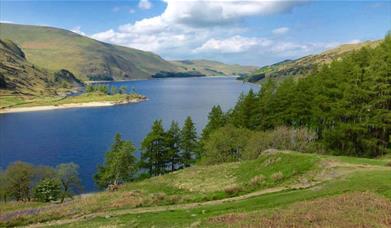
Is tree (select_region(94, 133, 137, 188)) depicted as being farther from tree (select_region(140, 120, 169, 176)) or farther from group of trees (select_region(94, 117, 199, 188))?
tree (select_region(140, 120, 169, 176))

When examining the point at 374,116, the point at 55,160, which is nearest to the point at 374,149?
the point at 374,116

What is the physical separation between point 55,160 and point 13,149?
92.4ft

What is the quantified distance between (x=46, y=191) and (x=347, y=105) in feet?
166

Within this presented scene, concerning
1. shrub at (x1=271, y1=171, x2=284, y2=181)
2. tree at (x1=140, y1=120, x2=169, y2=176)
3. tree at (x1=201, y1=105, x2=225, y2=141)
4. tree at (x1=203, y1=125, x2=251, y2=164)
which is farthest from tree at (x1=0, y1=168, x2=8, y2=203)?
shrub at (x1=271, y1=171, x2=284, y2=181)

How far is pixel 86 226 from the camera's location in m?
26.1

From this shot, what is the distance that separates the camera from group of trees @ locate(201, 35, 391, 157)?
175 ft

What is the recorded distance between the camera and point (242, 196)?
33.3 m

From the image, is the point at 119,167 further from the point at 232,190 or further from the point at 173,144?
the point at 232,190

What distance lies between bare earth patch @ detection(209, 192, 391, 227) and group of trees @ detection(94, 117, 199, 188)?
184 ft

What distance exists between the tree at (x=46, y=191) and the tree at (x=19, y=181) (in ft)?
5.83

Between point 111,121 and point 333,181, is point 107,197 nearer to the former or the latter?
point 333,181

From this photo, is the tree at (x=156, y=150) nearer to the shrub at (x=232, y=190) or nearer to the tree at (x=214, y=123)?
the tree at (x=214, y=123)

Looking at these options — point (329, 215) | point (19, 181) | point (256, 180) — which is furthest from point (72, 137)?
point (329, 215)

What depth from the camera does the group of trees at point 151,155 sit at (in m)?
75.9
